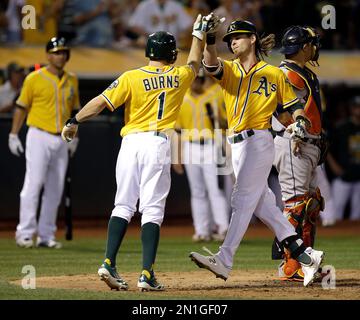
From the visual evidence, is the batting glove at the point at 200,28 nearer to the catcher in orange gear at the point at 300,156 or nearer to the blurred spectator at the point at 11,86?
the catcher in orange gear at the point at 300,156

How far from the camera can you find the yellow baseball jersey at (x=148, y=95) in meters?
7.87

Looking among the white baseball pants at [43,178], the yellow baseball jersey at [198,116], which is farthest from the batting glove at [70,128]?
the yellow baseball jersey at [198,116]

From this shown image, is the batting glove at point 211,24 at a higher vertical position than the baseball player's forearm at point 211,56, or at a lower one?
higher

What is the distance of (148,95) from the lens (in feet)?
25.9

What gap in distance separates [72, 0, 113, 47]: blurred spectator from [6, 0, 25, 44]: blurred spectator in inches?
41.2

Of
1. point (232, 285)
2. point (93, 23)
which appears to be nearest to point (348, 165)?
point (93, 23)

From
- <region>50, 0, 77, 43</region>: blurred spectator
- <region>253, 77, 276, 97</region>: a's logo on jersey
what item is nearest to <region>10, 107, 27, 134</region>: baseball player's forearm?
<region>253, 77, 276, 97</region>: a's logo on jersey

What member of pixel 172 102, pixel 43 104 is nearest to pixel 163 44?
pixel 172 102

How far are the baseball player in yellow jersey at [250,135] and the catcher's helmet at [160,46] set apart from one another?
0.30 meters

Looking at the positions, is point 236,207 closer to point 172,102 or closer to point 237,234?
point 237,234

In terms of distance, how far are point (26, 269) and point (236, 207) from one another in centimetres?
250

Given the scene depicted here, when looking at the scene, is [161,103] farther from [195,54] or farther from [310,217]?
[310,217]
